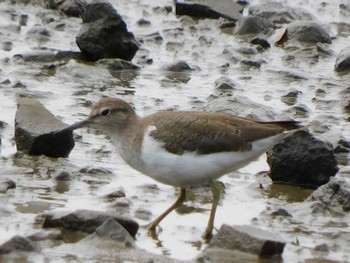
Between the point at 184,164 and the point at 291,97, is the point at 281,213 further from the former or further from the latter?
the point at 291,97

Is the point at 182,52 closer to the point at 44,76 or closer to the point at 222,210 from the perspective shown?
the point at 44,76

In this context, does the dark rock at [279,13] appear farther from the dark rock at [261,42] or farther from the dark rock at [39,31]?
the dark rock at [39,31]

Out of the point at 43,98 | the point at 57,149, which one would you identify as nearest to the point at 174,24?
the point at 43,98

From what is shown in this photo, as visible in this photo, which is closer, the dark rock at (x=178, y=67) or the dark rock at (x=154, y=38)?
the dark rock at (x=178, y=67)

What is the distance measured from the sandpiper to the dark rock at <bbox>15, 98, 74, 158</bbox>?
141 centimetres

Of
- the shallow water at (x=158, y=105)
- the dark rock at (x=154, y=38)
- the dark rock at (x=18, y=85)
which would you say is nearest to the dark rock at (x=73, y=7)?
the shallow water at (x=158, y=105)

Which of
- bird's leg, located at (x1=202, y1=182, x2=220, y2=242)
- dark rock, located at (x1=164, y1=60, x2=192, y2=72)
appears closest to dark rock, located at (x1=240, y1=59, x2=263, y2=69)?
dark rock, located at (x1=164, y1=60, x2=192, y2=72)

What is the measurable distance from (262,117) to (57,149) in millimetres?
2400

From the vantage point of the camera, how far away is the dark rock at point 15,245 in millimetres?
7914

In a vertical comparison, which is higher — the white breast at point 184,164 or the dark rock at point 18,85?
the white breast at point 184,164

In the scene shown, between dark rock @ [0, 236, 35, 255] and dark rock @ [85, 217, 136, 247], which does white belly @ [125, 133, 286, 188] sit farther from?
dark rock @ [0, 236, 35, 255]

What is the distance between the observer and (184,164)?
8.91 meters

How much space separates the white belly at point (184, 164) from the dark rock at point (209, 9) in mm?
8857

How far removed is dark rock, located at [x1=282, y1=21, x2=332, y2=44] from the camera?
16594 millimetres
